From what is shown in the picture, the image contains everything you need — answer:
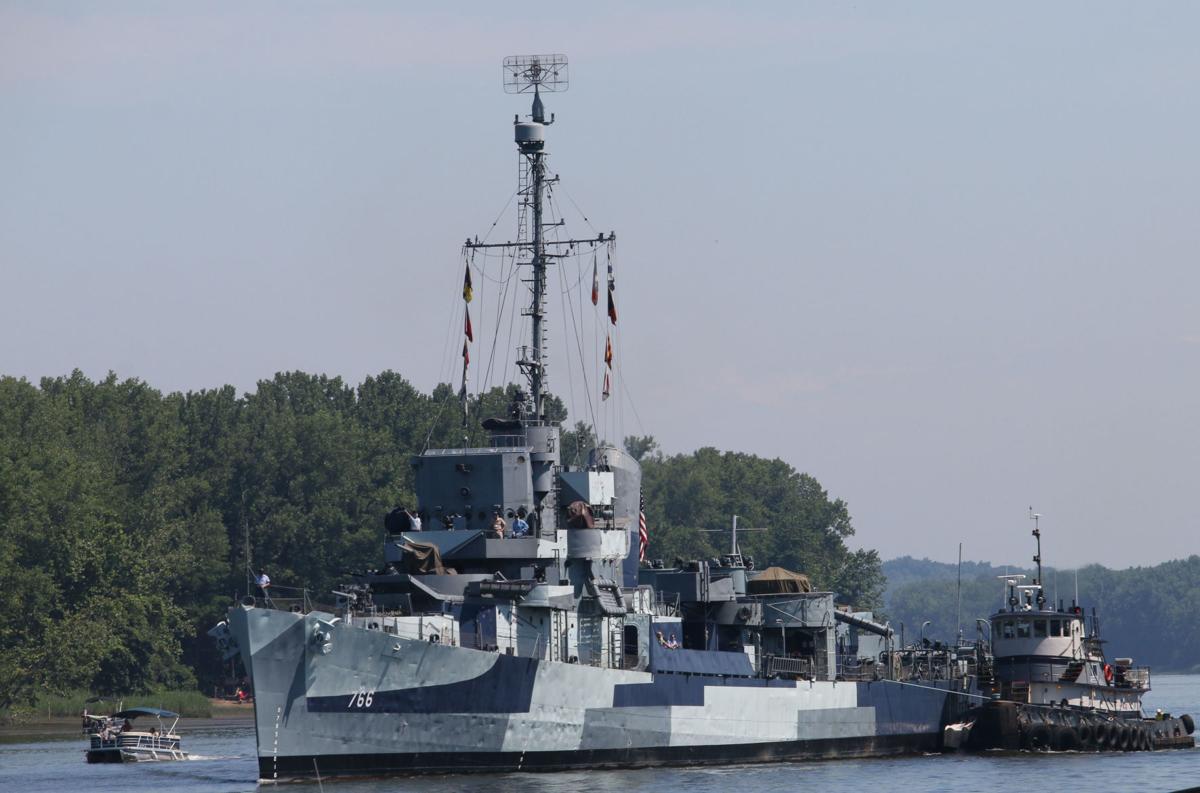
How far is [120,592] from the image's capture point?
98438 millimetres

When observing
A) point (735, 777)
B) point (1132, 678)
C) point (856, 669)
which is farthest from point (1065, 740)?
point (735, 777)

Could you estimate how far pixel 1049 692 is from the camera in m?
65.2

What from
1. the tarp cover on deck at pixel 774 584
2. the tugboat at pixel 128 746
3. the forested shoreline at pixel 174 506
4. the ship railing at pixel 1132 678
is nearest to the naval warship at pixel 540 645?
the tarp cover on deck at pixel 774 584

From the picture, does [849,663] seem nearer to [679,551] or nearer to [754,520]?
[679,551]

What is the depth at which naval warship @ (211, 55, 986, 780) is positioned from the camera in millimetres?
47219

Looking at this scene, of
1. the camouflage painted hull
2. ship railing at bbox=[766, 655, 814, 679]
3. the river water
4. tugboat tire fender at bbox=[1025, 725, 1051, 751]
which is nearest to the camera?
the camouflage painted hull

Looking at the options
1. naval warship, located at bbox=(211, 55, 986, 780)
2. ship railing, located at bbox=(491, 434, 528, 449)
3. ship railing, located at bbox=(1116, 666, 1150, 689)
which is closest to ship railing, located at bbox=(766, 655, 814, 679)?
naval warship, located at bbox=(211, 55, 986, 780)

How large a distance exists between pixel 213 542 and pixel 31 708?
835 inches

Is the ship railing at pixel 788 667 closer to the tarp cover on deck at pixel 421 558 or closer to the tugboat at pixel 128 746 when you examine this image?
the tarp cover on deck at pixel 421 558

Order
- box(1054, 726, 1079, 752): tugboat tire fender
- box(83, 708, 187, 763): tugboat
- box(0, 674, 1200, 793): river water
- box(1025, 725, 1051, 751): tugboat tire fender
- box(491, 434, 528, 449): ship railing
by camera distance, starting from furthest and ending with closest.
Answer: box(83, 708, 187, 763): tugboat, box(1054, 726, 1079, 752): tugboat tire fender, box(1025, 725, 1051, 751): tugboat tire fender, box(491, 434, 528, 449): ship railing, box(0, 674, 1200, 793): river water

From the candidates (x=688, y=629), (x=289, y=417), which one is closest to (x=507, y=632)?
(x=688, y=629)

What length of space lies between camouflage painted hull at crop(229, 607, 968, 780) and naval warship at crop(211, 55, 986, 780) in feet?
0.16

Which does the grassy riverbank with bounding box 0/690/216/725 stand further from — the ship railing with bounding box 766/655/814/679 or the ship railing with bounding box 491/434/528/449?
the ship railing with bounding box 766/655/814/679

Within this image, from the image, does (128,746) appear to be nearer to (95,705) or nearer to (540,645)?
(540,645)
